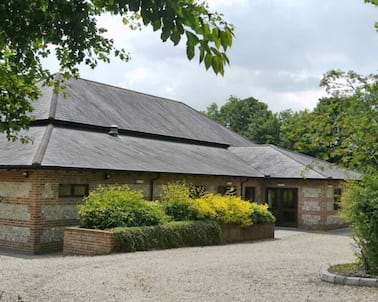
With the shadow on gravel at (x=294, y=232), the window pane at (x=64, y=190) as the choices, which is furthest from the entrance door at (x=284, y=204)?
the window pane at (x=64, y=190)

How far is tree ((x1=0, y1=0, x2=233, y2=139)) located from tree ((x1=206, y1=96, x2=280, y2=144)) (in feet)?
167

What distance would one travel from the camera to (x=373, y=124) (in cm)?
1132

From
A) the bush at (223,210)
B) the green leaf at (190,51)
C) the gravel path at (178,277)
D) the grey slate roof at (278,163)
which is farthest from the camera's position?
the grey slate roof at (278,163)

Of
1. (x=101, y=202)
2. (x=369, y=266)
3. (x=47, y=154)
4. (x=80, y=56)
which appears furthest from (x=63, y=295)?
(x=47, y=154)

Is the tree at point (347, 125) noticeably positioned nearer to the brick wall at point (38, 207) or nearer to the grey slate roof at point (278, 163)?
the brick wall at point (38, 207)

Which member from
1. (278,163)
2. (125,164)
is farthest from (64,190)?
(278,163)

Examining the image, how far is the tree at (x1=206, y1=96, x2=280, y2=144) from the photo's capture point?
2254 inches

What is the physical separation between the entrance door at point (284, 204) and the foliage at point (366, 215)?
Answer: 51.1 ft

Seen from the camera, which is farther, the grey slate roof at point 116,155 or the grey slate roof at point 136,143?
the grey slate roof at point 136,143

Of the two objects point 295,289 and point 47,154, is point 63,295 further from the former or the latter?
point 47,154

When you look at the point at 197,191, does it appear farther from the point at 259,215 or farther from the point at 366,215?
the point at 366,215

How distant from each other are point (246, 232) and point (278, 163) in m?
9.20

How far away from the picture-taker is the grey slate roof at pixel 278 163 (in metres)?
25.4

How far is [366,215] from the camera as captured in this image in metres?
9.97
